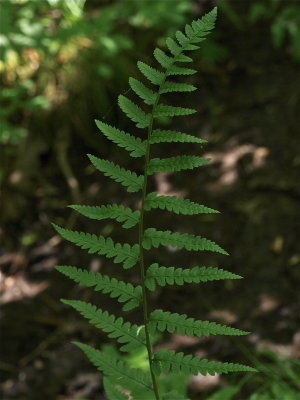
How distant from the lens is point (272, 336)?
137 inches

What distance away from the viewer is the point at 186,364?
1.14 m

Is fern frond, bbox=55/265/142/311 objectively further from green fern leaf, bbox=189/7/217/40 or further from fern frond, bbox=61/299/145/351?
green fern leaf, bbox=189/7/217/40

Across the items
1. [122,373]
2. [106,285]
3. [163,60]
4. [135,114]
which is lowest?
[122,373]

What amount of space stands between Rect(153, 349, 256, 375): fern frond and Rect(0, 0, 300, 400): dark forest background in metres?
1.84

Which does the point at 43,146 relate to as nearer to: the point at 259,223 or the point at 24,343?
the point at 24,343

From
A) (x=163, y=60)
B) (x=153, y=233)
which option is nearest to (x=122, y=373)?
(x=153, y=233)

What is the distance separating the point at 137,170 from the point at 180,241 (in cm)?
343

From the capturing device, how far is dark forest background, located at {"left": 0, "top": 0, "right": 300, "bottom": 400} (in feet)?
11.8

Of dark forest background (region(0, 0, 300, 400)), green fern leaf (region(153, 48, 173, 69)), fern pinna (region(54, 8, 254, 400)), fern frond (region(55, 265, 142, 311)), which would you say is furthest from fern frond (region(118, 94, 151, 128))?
dark forest background (region(0, 0, 300, 400))

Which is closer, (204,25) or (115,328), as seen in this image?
(204,25)

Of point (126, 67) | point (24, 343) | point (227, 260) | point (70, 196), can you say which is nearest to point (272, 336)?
point (227, 260)

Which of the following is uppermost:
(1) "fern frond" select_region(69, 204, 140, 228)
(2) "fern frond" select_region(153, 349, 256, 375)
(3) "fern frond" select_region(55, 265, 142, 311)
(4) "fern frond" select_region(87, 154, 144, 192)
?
(4) "fern frond" select_region(87, 154, 144, 192)

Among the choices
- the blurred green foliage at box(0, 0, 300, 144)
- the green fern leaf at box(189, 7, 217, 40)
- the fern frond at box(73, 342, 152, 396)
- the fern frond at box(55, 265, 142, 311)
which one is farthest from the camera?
the blurred green foliage at box(0, 0, 300, 144)

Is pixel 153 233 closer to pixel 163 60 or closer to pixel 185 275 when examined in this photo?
pixel 185 275
